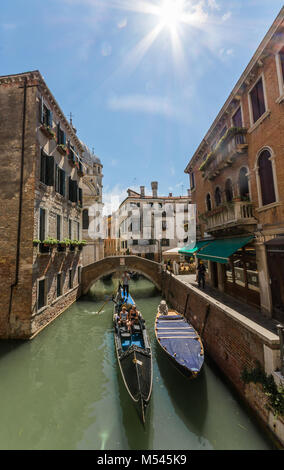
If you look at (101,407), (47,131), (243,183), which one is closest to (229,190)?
(243,183)

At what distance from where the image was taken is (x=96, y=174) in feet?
109

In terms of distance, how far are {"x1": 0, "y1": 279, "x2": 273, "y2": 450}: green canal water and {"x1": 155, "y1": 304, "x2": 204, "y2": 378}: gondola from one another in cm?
82

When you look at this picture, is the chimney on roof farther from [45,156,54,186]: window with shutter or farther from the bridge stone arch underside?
[45,156,54,186]: window with shutter

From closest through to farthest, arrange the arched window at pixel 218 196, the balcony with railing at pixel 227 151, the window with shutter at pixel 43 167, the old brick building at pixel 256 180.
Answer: the old brick building at pixel 256 180 < the balcony with railing at pixel 227 151 < the window with shutter at pixel 43 167 < the arched window at pixel 218 196

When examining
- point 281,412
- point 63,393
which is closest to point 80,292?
point 63,393

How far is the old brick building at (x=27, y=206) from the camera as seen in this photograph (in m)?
9.31

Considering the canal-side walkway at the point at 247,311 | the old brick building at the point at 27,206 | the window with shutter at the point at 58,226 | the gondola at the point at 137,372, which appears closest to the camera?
the gondola at the point at 137,372

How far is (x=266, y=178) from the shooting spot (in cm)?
746

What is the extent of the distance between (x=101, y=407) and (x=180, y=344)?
3063 millimetres

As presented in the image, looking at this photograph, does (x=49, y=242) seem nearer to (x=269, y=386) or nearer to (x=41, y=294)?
(x=41, y=294)

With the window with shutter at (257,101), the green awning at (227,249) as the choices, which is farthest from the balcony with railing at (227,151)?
the green awning at (227,249)

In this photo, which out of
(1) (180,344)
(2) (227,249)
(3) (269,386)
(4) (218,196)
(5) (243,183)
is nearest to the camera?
(3) (269,386)

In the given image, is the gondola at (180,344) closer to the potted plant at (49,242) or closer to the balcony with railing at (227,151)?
the potted plant at (49,242)
